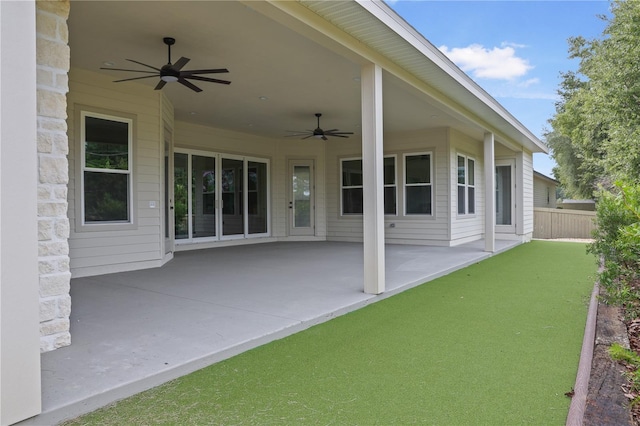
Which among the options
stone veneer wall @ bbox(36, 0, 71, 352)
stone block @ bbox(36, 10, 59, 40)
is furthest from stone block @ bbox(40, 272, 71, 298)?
stone block @ bbox(36, 10, 59, 40)

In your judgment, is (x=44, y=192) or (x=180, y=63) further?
(x=180, y=63)

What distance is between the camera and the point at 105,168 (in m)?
5.89

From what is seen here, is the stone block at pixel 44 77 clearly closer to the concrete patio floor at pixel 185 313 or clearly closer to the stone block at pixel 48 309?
the stone block at pixel 48 309

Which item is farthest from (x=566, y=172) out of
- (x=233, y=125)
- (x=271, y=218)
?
(x=233, y=125)

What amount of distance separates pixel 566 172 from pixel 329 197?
52.6 ft

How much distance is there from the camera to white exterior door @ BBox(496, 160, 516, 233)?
1120 cm

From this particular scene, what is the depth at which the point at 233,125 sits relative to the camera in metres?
9.17

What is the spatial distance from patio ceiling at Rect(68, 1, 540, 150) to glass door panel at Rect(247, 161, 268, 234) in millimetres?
1951

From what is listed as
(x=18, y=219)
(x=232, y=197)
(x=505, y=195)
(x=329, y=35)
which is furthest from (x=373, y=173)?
(x=505, y=195)

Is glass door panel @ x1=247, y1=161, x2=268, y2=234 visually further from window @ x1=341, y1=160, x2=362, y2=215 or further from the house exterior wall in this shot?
the house exterior wall

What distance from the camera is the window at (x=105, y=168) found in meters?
5.64

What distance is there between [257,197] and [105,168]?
15.6 ft

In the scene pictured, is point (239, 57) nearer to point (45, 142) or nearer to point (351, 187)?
point (45, 142)

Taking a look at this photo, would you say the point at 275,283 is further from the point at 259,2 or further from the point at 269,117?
the point at 269,117
